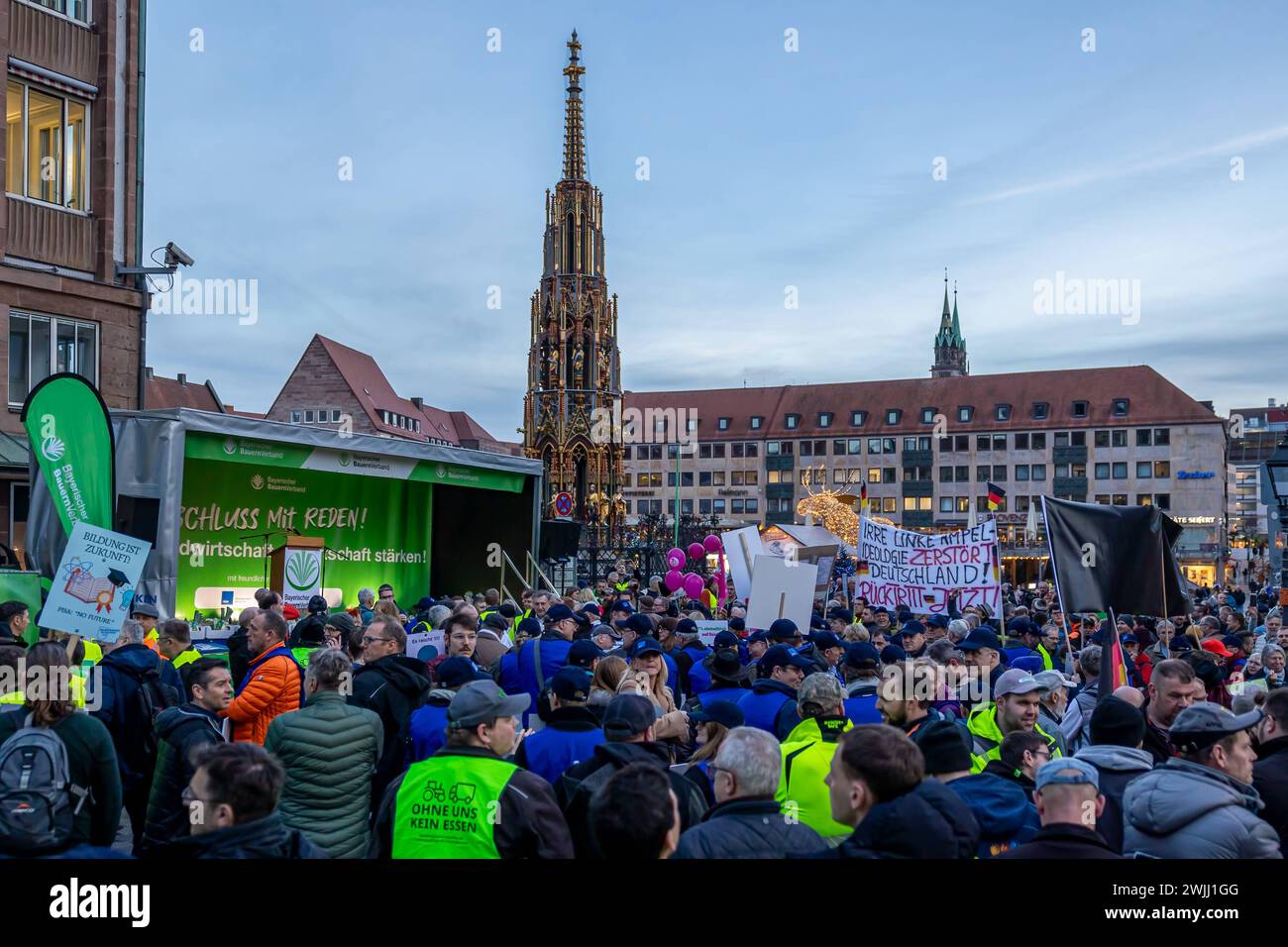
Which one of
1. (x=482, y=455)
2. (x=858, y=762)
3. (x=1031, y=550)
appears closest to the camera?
(x=858, y=762)

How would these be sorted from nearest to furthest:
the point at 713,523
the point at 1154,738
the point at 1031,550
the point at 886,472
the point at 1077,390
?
the point at 1154,738, the point at 713,523, the point at 1031,550, the point at 1077,390, the point at 886,472

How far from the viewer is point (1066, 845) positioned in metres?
3.82

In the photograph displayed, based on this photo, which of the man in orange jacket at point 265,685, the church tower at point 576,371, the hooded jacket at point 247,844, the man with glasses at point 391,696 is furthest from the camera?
the church tower at point 576,371

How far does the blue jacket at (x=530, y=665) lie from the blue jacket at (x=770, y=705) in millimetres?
2164

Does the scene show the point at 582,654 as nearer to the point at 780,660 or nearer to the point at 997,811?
the point at 780,660

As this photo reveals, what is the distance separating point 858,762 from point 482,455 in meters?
18.5

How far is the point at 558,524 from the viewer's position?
26.7m

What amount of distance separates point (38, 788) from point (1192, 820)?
4.35 m

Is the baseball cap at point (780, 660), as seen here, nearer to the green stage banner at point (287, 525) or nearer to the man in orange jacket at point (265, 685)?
the man in orange jacket at point (265, 685)

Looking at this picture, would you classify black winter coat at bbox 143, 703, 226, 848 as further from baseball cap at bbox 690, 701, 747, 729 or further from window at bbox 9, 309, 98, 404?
window at bbox 9, 309, 98, 404

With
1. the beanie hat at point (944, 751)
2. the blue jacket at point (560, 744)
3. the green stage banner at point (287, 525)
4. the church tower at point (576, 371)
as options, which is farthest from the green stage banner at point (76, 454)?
the church tower at point (576, 371)

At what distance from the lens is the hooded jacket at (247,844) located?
3764 millimetres

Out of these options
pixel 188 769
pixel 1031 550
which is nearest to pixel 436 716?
pixel 188 769
